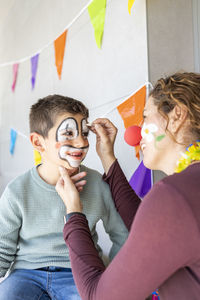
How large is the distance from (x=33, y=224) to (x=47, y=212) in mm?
59

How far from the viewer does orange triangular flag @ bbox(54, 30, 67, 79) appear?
1.93m

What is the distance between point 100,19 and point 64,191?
103cm

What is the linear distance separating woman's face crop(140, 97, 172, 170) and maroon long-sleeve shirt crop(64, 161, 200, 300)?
175mm

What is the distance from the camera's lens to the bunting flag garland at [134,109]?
4.23 ft

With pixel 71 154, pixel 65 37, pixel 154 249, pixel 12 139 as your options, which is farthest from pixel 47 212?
pixel 12 139

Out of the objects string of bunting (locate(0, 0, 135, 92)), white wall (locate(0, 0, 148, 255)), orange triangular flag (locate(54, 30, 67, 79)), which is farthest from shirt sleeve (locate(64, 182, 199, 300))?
orange triangular flag (locate(54, 30, 67, 79))

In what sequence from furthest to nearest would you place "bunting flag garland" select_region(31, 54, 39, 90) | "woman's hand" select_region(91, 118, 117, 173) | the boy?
"bunting flag garland" select_region(31, 54, 39, 90)
"woman's hand" select_region(91, 118, 117, 173)
the boy

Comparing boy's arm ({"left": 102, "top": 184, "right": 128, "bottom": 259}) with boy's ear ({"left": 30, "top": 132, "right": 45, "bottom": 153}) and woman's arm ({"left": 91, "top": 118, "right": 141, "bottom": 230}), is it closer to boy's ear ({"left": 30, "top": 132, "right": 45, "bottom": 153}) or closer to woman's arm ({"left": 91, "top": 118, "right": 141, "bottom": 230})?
woman's arm ({"left": 91, "top": 118, "right": 141, "bottom": 230})

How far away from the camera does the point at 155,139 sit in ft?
2.66

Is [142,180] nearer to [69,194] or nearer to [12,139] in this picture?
[69,194]

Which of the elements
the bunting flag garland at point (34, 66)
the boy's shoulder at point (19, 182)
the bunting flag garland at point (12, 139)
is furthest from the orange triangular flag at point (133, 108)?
the bunting flag garland at point (12, 139)

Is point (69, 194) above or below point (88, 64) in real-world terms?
below

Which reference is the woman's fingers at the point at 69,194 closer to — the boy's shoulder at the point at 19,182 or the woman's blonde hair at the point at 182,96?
the boy's shoulder at the point at 19,182

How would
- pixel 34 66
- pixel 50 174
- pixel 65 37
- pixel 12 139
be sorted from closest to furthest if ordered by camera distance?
pixel 50 174
pixel 65 37
pixel 34 66
pixel 12 139
